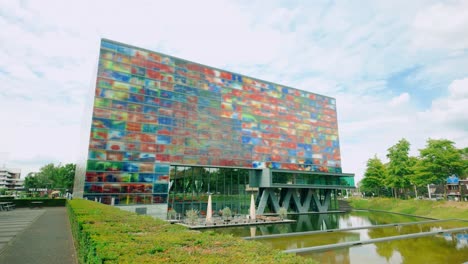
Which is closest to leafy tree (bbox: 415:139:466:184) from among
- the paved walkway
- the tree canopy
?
the tree canopy

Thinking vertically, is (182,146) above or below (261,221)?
above

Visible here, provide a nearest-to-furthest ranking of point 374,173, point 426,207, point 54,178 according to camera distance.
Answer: point 426,207 < point 374,173 < point 54,178

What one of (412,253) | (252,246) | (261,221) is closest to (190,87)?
(261,221)

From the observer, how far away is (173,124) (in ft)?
150

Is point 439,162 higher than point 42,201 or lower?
higher

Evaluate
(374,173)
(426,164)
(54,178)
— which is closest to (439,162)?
(426,164)

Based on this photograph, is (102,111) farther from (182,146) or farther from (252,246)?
(252,246)

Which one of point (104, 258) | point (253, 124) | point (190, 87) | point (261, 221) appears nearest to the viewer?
point (104, 258)

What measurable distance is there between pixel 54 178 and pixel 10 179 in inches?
4001

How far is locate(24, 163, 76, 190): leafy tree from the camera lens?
331ft

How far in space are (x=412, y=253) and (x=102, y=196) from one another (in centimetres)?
3777

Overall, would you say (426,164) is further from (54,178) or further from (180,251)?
(54,178)

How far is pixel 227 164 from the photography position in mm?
49594

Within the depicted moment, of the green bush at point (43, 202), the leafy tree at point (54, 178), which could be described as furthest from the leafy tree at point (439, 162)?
the leafy tree at point (54, 178)
